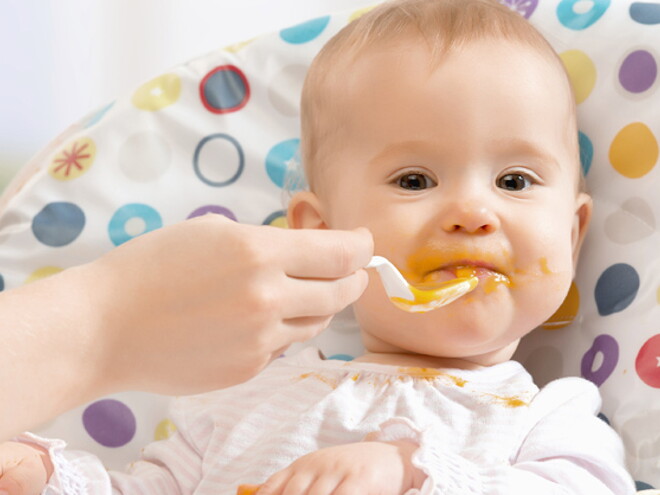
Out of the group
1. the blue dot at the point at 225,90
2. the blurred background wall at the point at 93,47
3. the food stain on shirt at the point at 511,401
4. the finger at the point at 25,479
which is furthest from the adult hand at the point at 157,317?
the blurred background wall at the point at 93,47

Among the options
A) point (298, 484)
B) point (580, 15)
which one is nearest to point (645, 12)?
point (580, 15)

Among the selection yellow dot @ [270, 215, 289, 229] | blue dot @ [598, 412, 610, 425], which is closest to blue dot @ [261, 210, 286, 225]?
yellow dot @ [270, 215, 289, 229]

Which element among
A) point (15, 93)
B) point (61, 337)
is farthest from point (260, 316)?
point (15, 93)

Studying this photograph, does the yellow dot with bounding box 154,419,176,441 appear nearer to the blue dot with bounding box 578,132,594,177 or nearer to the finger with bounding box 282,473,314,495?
the finger with bounding box 282,473,314,495

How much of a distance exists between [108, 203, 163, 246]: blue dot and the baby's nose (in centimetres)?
48

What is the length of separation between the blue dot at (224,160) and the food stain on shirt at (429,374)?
447 mm

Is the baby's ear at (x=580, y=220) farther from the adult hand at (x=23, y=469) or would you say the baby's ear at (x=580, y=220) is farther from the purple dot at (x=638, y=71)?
the adult hand at (x=23, y=469)

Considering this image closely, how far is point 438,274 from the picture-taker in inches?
35.3

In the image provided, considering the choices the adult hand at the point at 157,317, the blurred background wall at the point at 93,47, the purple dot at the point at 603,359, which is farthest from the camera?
the blurred background wall at the point at 93,47

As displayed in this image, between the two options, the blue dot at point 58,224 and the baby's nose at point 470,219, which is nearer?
the baby's nose at point 470,219

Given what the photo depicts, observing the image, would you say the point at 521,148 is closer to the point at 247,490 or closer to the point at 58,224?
the point at 247,490

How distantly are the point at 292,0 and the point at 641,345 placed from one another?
1.41m

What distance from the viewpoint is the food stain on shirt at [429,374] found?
0.94 m

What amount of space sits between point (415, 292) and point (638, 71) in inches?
19.4
